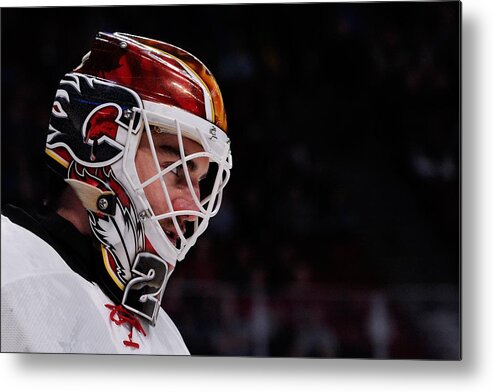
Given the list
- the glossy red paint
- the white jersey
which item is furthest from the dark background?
the white jersey

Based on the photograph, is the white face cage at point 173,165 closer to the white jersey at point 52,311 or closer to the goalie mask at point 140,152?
the goalie mask at point 140,152

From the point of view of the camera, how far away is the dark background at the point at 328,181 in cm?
253

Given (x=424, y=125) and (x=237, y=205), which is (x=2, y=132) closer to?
(x=237, y=205)

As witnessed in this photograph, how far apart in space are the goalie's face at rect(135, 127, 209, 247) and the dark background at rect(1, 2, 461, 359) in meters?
0.09

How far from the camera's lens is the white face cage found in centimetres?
259

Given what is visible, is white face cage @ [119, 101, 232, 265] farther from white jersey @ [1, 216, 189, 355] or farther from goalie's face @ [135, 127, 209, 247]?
white jersey @ [1, 216, 189, 355]

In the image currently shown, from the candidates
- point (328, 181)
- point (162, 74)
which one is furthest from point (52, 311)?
point (328, 181)

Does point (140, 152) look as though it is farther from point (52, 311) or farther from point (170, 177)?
point (52, 311)

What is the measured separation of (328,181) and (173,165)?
45 centimetres

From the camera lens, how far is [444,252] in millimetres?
2527

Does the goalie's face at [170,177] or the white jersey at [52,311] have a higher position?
the goalie's face at [170,177]

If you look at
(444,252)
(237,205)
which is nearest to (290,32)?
(237,205)

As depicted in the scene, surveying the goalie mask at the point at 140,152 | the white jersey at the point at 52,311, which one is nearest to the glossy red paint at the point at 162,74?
the goalie mask at the point at 140,152

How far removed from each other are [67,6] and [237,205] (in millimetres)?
764
